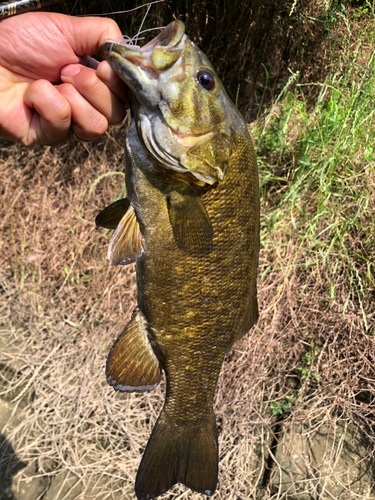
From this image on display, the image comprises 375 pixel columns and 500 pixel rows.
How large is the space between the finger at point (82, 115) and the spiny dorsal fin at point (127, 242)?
0.39 meters

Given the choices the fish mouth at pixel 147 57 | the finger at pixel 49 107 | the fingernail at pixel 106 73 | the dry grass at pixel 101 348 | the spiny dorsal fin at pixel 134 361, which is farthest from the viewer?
the dry grass at pixel 101 348

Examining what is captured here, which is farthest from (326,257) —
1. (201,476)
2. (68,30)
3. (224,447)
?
(68,30)

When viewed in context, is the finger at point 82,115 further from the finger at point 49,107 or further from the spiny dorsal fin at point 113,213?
the spiny dorsal fin at point 113,213

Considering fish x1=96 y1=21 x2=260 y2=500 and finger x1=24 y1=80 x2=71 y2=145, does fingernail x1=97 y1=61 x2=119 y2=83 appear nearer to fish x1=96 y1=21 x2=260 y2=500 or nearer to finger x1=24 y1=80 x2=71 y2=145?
fish x1=96 y1=21 x2=260 y2=500

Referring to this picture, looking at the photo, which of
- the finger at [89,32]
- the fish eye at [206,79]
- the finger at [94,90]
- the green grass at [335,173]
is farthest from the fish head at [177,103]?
the green grass at [335,173]

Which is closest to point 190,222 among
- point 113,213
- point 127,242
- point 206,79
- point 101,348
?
point 127,242

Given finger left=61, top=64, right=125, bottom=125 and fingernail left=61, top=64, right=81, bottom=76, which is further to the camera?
fingernail left=61, top=64, right=81, bottom=76

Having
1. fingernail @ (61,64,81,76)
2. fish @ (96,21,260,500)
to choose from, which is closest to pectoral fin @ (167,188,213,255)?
fish @ (96,21,260,500)

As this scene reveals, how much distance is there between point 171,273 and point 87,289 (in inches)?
81.8

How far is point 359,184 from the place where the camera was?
2.69 m

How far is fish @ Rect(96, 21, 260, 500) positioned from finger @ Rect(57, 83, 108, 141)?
223 millimetres

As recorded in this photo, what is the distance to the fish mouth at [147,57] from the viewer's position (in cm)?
102

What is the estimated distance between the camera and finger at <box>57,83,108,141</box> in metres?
1.32

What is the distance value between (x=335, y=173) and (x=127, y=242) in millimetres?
2114
